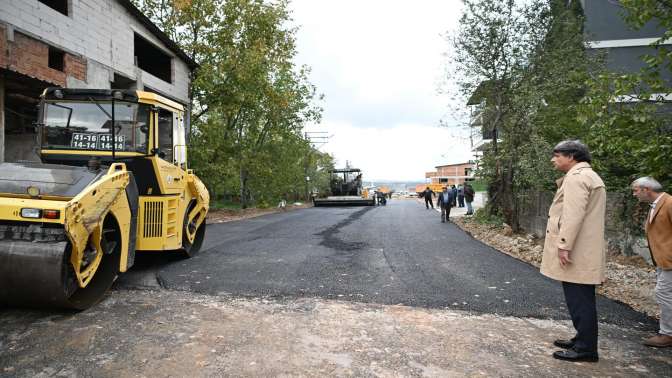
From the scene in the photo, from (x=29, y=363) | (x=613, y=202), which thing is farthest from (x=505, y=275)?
(x=29, y=363)

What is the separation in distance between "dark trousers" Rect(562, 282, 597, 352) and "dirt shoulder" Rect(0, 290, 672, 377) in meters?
0.17

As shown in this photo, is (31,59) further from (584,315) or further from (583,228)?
(584,315)

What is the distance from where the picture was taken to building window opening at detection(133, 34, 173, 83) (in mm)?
17562

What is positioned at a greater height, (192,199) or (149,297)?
(192,199)

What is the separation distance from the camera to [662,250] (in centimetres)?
367

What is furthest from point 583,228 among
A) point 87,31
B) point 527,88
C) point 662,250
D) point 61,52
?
point 87,31

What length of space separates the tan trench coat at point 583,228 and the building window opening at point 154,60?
1729 cm

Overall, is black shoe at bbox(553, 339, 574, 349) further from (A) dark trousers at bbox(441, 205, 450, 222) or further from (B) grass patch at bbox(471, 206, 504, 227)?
(A) dark trousers at bbox(441, 205, 450, 222)

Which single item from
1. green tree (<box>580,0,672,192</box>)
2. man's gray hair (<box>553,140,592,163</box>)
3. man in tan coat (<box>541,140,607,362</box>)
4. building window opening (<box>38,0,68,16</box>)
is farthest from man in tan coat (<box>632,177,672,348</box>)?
building window opening (<box>38,0,68,16</box>)

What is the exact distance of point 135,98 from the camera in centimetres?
543

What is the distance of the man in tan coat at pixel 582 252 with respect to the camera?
3.29 m

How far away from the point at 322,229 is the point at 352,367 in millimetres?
9602

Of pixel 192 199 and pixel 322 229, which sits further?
pixel 322 229

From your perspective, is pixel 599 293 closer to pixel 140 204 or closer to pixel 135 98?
pixel 140 204
